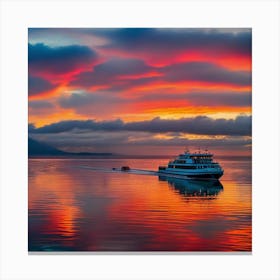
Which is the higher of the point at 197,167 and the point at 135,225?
the point at 197,167

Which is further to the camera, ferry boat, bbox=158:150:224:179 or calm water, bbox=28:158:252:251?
ferry boat, bbox=158:150:224:179

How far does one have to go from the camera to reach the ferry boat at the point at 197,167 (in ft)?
86.0

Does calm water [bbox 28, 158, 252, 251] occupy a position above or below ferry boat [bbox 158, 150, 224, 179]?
below

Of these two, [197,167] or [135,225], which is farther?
[197,167]

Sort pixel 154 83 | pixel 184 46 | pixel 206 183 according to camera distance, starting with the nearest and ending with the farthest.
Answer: pixel 184 46 < pixel 154 83 < pixel 206 183

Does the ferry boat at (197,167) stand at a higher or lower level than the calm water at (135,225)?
higher

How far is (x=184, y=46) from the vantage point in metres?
13.5

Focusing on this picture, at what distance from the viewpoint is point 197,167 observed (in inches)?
1082

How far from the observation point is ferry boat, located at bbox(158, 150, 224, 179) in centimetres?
2620

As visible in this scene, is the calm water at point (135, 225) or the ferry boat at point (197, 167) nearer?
the calm water at point (135, 225)

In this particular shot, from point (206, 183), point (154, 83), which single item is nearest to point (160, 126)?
point (154, 83)
